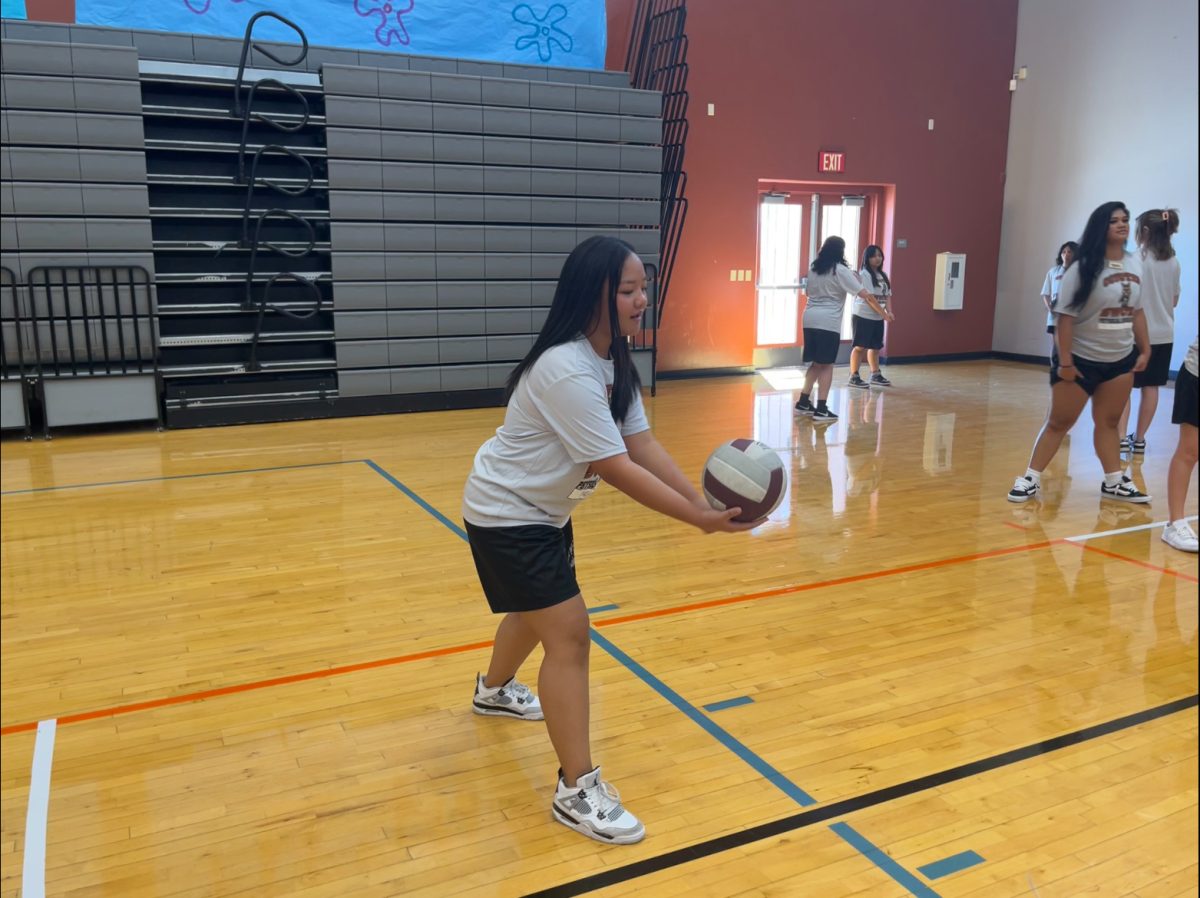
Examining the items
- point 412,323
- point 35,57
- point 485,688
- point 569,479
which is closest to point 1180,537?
point 485,688

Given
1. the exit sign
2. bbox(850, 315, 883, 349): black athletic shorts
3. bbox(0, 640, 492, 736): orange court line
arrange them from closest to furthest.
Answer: bbox(0, 640, 492, 736): orange court line
bbox(850, 315, 883, 349): black athletic shorts
the exit sign

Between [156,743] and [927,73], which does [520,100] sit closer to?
[927,73]

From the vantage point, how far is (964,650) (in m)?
3.42

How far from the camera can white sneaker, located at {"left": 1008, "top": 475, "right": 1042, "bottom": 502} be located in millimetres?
5402

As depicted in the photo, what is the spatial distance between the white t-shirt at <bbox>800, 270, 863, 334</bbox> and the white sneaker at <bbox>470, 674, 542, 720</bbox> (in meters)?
5.59

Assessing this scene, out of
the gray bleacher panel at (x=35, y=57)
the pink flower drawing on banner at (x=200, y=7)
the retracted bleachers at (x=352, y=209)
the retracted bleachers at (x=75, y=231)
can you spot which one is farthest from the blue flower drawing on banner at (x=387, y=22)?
the gray bleacher panel at (x=35, y=57)

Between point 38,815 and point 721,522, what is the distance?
1.83 m

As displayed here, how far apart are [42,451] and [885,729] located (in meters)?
6.05

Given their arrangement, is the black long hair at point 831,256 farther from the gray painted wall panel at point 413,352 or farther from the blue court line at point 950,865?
the blue court line at point 950,865

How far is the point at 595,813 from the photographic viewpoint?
2309mm

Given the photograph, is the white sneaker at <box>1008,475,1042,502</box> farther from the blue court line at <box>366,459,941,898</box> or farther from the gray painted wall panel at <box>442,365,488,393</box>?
the gray painted wall panel at <box>442,365,488,393</box>

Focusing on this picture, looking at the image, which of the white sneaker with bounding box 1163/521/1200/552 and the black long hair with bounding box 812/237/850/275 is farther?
the black long hair with bounding box 812/237/850/275

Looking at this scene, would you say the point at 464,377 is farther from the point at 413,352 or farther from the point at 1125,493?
the point at 1125,493

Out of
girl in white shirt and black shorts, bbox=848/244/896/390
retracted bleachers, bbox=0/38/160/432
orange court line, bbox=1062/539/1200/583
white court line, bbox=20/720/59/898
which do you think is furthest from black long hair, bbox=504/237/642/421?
girl in white shirt and black shorts, bbox=848/244/896/390
